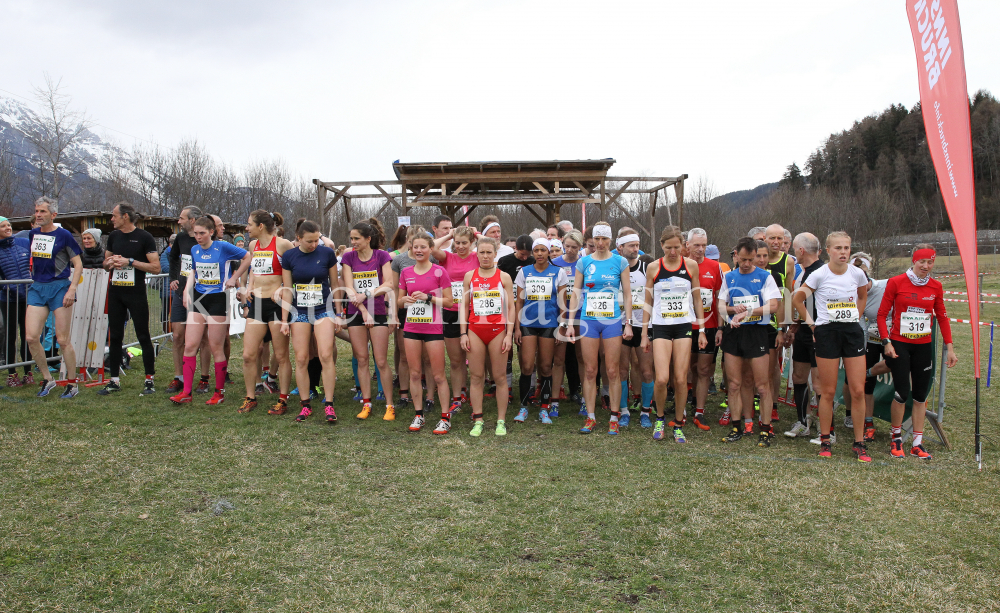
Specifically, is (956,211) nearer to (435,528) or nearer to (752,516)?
(752,516)

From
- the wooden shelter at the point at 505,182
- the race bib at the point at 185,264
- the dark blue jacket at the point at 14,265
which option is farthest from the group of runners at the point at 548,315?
the wooden shelter at the point at 505,182

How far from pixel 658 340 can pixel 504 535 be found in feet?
9.50

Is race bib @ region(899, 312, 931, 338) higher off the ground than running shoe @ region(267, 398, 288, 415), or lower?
higher

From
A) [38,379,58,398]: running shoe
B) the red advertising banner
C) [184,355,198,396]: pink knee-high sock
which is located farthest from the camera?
[38,379,58,398]: running shoe

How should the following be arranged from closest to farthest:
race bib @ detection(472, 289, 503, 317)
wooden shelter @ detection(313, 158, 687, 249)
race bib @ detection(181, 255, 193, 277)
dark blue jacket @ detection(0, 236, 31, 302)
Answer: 1. race bib @ detection(472, 289, 503, 317)
2. race bib @ detection(181, 255, 193, 277)
3. dark blue jacket @ detection(0, 236, 31, 302)
4. wooden shelter @ detection(313, 158, 687, 249)

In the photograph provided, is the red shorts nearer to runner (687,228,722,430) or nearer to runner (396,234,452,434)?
runner (396,234,452,434)

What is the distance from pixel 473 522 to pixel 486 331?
7.75ft

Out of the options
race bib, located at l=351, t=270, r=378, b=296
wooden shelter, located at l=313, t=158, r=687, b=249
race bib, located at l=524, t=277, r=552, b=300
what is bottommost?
race bib, located at l=524, t=277, r=552, b=300

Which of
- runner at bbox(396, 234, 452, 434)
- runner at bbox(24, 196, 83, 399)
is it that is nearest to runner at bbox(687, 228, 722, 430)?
runner at bbox(396, 234, 452, 434)

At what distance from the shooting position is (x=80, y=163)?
3186cm

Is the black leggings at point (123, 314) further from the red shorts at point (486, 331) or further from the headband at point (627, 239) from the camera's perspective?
the headband at point (627, 239)

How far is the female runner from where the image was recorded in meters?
5.93

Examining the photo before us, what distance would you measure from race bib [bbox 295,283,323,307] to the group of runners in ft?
0.05

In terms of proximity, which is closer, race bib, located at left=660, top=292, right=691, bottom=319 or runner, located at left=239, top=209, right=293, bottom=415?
race bib, located at left=660, top=292, right=691, bottom=319
